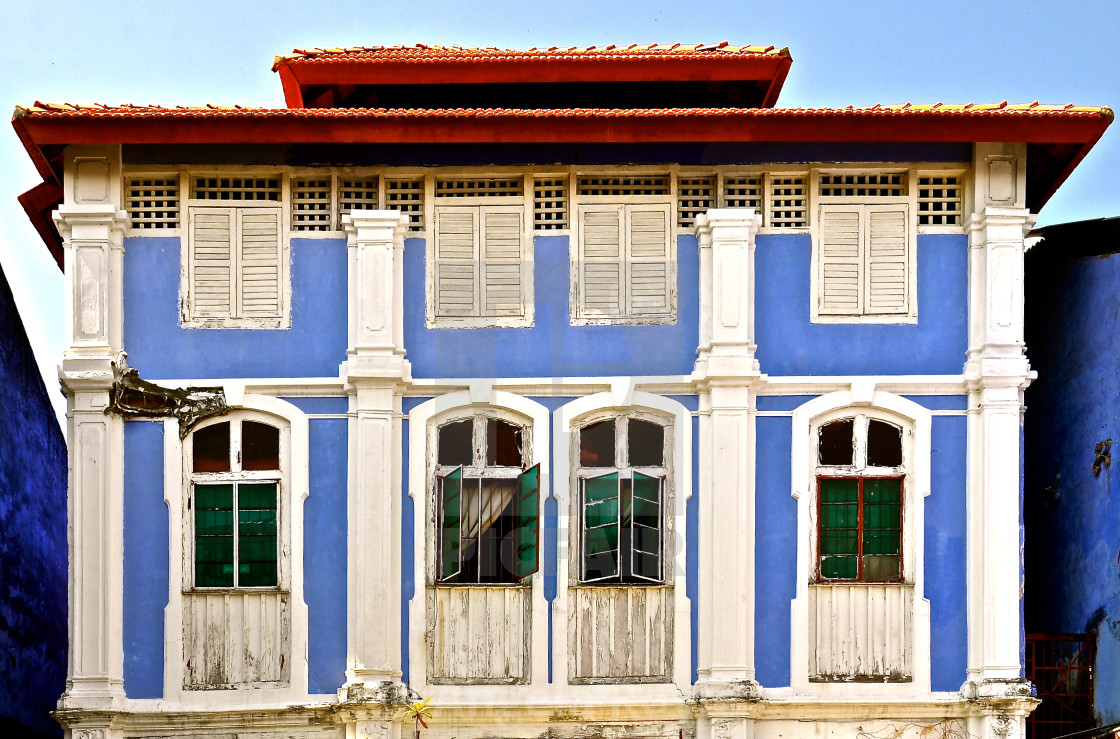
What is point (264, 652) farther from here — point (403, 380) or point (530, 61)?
point (530, 61)

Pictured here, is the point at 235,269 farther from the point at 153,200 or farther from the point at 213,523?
the point at 213,523

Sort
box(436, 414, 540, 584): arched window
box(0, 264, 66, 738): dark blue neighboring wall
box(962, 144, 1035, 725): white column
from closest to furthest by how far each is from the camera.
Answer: box(962, 144, 1035, 725): white column, box(436, 414, 540, 584): arched window, box(0, 264, 66, 738): dark blue neighboring wall

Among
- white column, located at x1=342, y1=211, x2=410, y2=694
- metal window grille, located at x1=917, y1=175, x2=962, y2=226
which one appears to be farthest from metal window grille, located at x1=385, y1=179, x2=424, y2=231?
metal window grille, located at x1=917, y1=175, x2=962, y2=226

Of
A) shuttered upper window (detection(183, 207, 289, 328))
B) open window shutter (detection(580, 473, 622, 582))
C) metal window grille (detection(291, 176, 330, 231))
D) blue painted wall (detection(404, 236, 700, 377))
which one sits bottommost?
open window shutter (detection(580, 473, 622, 582))

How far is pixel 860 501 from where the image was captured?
1480 centimetres

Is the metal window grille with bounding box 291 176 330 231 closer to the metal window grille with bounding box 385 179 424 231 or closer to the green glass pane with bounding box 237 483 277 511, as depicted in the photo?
the metal window grille with bounding box 385 179 424 231

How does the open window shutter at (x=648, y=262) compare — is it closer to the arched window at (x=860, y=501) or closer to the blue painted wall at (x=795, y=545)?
the blue painted wall at (x=795, y=545)

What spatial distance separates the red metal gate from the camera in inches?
611

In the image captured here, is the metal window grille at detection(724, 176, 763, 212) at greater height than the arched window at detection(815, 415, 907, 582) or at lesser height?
greater

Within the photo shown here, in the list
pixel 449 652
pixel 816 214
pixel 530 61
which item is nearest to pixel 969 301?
pixel 816 214

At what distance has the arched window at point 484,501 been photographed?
1479 cm

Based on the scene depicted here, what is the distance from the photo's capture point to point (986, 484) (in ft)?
48.0

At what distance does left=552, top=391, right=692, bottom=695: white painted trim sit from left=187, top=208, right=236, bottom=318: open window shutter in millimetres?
3359

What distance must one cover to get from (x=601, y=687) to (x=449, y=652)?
144cm
